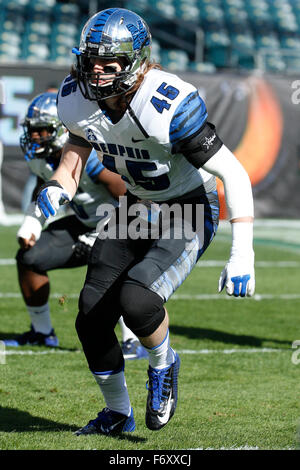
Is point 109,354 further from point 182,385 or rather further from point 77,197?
point 77,197

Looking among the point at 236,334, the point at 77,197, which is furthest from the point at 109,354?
the point at 236,334

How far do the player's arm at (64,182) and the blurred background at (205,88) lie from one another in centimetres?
940

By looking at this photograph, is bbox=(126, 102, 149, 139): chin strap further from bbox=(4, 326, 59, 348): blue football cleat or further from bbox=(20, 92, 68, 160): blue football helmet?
bbox=(4, 326, 59, 348): blue football cleat

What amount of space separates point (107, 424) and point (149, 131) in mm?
A: 1265

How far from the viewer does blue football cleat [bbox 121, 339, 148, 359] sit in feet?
15.8

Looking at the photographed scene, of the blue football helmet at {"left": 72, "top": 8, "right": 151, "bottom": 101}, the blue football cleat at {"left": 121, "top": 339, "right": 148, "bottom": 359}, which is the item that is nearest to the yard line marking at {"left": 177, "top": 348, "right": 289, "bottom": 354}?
the blue football cleat at {"left": 121, "top": 339, "right": 148, "bottom": 359}

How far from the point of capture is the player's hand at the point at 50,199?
119 inches

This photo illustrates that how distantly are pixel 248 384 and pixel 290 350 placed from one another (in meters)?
0.87

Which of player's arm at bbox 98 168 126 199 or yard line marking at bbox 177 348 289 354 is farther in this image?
yard line marking at bbox 177 348 289 354

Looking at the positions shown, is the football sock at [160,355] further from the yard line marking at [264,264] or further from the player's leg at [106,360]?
the yard line marking at [264,264]

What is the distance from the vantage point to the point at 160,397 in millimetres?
2941

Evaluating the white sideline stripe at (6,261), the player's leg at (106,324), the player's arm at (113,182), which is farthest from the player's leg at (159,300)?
the white sideline stripe at (6,261)

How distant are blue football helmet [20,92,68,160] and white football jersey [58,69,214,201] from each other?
1.53 m

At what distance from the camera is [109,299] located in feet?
9.91
